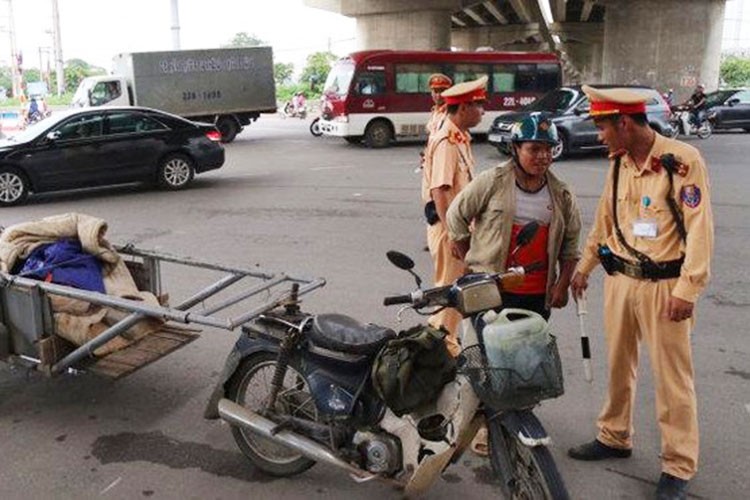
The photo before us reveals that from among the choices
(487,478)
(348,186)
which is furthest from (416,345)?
(348,186)

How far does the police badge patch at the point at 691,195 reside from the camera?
2.95m

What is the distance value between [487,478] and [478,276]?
115 centimetres

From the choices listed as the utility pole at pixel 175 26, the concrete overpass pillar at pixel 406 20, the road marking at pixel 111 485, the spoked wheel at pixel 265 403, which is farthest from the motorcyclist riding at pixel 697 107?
the road marking at pixel 111 485

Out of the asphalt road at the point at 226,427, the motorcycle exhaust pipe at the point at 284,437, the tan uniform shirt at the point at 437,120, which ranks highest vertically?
the tan uniform shirt at the point at 437,120

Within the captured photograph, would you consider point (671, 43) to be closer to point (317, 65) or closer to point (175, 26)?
point (175, 26)

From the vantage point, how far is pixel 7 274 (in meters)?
3.95

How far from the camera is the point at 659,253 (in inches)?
122

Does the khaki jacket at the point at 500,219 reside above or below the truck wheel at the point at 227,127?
above

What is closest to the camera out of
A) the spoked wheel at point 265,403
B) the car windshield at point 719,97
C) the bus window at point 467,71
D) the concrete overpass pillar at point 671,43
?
the spoked wheel at point 265,403

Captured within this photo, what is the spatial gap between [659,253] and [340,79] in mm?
17332

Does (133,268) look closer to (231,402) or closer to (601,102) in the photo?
(231,402)

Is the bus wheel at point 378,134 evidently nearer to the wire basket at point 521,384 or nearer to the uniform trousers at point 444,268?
the uniform trousers at point 444,268

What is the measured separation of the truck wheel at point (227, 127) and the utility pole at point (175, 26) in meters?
2.77

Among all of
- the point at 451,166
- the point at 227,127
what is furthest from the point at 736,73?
the point at 451,166
